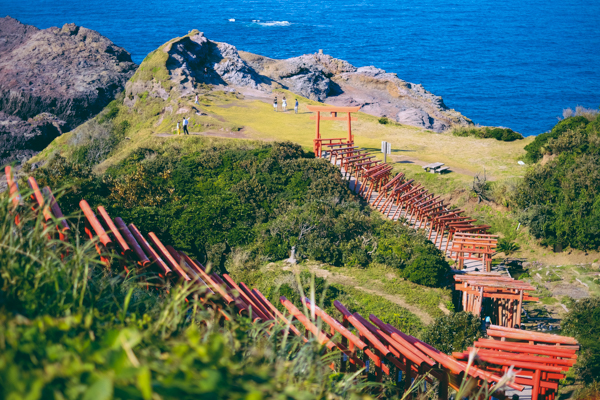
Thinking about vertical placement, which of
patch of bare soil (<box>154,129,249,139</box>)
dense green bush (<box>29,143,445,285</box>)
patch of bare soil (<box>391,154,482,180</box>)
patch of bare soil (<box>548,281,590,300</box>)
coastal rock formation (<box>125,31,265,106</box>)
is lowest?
patch of bare soil (<box>548,281,590,300</box>)

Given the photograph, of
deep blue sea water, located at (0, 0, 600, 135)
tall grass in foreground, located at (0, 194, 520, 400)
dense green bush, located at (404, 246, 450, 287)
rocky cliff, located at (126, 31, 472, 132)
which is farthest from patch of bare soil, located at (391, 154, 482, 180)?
deep blue sea water, located at (0, 0, 600, 135)

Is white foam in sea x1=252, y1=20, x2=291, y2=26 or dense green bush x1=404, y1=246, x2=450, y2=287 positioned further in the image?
white foam in sea x1=252, y1=20, x2=291, y2=26

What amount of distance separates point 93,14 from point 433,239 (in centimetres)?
14379

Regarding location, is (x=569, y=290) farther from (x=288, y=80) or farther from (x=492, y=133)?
(x=288, y=80)

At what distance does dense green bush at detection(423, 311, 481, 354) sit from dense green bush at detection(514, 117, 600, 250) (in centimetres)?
891

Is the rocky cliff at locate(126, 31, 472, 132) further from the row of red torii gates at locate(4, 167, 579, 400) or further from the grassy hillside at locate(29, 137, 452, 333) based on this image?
the row of red torii gates at locate(4, 167, 579, 400)

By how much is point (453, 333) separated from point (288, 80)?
48.3 meters

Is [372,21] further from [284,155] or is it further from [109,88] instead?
[284,155]

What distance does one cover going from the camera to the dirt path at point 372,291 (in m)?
12.7

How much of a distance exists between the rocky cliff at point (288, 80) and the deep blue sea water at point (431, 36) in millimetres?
14716

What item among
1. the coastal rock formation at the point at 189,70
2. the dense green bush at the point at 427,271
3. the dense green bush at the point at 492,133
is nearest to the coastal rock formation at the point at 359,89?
the coastal rock formation at the point at 189,70

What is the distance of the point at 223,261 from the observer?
16.2m

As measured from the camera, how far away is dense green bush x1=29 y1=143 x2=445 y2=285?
16.0m

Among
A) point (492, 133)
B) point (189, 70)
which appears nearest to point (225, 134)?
point (189, 70)
